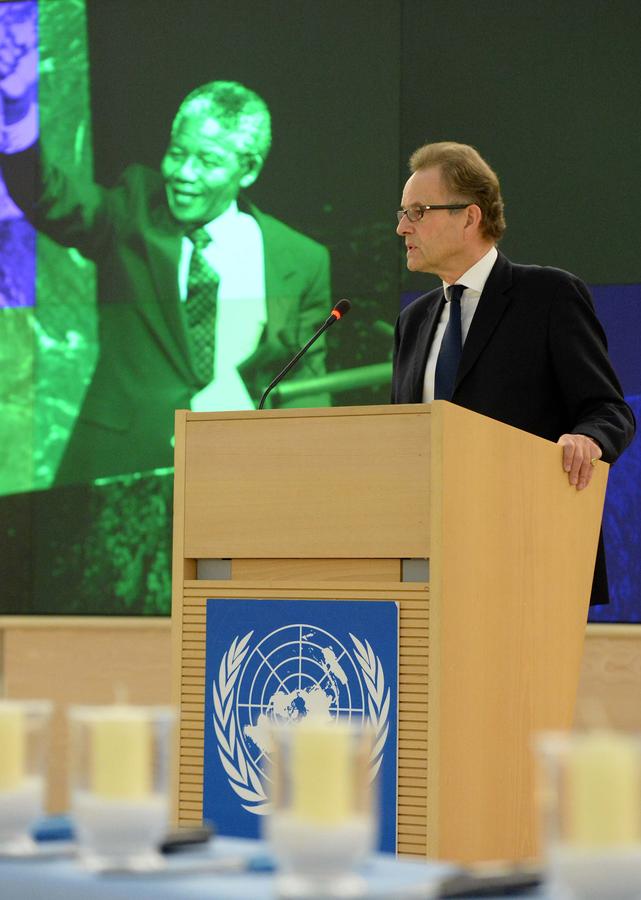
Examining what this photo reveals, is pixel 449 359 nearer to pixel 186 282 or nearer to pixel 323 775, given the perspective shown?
pixel 323 775

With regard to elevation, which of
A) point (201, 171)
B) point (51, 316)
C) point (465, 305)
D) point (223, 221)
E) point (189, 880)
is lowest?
point (189, 880)

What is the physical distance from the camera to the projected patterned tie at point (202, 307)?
483 centimetres

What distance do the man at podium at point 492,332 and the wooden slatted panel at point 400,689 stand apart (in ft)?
2.13

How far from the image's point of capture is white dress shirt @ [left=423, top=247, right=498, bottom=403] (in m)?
2.81

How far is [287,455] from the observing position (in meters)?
2.15

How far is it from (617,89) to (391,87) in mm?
730

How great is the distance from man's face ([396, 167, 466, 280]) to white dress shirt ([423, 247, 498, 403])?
0.05 m

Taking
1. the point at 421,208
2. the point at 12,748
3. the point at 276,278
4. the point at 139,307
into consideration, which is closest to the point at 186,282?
the point at 139,307

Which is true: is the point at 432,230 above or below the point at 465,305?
above

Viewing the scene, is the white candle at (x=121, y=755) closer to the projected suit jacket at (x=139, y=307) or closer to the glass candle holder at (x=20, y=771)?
the glass candle holder at (x=20, y=771)

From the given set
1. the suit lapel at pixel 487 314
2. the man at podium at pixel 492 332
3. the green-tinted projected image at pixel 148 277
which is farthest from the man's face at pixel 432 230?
the green-tinted projected image at pixel 148 277

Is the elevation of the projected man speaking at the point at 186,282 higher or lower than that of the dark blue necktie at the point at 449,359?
→ higher

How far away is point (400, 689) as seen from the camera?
79.4 inches

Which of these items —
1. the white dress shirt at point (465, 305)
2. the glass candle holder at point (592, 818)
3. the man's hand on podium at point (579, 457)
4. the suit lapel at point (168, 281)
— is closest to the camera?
the glass candle holder at point (592, 818)
